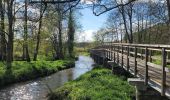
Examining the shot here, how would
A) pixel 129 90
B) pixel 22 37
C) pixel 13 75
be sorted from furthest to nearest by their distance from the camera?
pixel 22 37, pixel 13 75, pixel 129 90

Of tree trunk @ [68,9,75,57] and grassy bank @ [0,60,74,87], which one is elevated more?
tree trunk @ [68,9,75,57]

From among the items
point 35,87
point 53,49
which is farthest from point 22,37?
point 53,49

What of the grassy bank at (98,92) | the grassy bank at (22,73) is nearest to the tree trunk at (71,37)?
the grassy bank at (22,73)

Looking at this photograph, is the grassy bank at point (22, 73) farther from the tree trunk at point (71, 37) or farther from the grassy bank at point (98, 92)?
the tree trunk at point (71, 37)

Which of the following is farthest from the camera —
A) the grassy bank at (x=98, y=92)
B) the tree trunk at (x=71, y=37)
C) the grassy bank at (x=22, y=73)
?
the tree trunk at (x=71, y=37)

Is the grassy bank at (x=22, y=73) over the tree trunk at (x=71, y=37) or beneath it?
beneath

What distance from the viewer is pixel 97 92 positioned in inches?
639

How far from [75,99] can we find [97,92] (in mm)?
1121

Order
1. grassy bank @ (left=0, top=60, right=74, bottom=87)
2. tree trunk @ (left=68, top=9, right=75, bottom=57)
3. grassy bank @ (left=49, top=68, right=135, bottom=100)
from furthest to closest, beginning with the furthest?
tree trunk @ (left=68, top=9, right=75, bottom=57) < grassy bank @ (left=0, top=60, right=74, bottom=87) < grassy bank @ (left=49, top=68, right=135, bottom=100)

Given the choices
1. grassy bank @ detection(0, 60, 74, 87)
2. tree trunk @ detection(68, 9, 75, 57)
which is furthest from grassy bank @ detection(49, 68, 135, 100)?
tree trunk @ detection(68, 9, 75, 57)

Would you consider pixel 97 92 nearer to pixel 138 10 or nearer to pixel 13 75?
pixel 13 75

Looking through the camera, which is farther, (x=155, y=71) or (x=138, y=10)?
(x=138, y=10)

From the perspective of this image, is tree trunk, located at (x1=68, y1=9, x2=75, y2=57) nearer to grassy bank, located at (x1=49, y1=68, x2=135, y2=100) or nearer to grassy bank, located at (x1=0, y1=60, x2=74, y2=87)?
grassy bank, located at (x1=0, y1=60, x2=74, y2=87)

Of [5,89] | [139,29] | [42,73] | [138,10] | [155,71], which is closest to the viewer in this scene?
[155,71]
